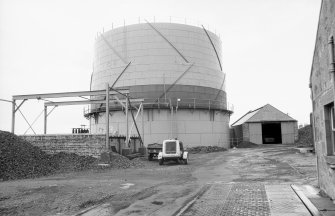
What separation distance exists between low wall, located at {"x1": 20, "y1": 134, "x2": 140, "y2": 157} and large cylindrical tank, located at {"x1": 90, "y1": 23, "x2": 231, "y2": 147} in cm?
1472

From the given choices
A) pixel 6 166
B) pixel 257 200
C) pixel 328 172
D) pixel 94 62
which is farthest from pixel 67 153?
pixel 94 62

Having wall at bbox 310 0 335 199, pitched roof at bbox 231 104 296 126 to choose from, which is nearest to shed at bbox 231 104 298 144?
pitched roof at bbox 231 104 296 126

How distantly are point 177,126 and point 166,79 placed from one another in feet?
18.7

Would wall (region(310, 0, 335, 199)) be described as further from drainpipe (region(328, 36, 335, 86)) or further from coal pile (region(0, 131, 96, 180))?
coal pile (region(0, 131, 96, 180))

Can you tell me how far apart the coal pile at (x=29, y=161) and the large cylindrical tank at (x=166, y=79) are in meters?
16.4

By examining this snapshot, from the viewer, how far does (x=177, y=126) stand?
39969 millimetres

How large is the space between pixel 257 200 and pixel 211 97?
33863mm

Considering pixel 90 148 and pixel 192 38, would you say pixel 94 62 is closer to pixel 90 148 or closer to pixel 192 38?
pixel 192 38

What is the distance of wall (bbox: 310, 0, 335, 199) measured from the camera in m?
8.05

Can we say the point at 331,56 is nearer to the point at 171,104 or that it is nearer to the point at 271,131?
the point at 171,104

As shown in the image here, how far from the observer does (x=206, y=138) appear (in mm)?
41594

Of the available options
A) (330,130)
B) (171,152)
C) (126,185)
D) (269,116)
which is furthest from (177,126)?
(330,130)

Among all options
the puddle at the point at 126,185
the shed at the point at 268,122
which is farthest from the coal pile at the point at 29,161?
the shed at the point at 268,122

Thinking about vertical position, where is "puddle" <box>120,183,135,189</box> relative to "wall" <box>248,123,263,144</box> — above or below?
below
